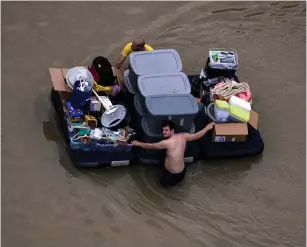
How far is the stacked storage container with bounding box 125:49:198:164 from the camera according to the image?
679cm

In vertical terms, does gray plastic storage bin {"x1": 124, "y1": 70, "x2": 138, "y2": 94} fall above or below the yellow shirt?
below

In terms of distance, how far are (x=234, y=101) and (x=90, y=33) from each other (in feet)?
7.68

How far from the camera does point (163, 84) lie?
704 cm

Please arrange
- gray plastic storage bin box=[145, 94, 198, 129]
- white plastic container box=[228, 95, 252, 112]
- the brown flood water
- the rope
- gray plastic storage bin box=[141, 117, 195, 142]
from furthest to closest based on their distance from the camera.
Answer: the rope < white plastic container box=[228, 95, 252, 112] < gray plastic storage bin box=[141, 117, 195, 142] < gray plastic storage bin box=[145, 94, 198, 129] < the brown flood water

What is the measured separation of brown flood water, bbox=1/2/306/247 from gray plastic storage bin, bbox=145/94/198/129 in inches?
26.7

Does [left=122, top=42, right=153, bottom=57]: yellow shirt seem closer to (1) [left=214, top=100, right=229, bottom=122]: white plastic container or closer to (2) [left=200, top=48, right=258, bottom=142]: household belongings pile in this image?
(2) [left=200, top=48, right=258, bottom=142]: household belongings pile

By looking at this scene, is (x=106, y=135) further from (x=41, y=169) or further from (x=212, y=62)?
(x=212, y=62)

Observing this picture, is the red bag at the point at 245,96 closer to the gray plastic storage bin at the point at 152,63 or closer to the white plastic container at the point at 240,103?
the white plastic container at the point at 240,103

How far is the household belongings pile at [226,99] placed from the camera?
23.5ft

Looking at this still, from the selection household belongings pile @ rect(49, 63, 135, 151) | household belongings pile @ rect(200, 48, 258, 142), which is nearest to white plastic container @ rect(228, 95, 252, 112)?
household belongings pile @ rect(200, 48, 258, 142)

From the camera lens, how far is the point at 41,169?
22.8 ft

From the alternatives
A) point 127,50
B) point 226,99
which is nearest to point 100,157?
point 127,50

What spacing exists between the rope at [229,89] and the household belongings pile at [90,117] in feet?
3.69

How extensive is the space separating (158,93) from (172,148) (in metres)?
0.63
